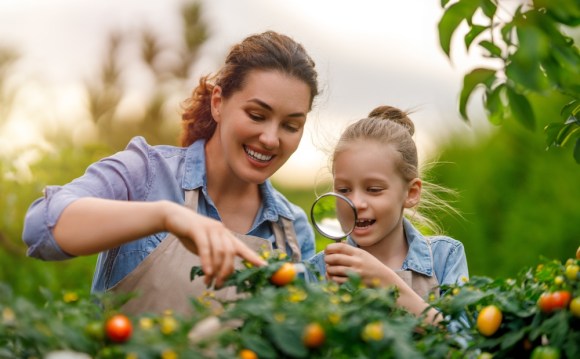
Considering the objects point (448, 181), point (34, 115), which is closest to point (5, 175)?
A: point (34, 115)

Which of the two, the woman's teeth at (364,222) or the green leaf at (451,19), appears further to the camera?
the woman's teeth at (364,222)

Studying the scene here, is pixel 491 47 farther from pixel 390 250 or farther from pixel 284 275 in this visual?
pixel 390 250

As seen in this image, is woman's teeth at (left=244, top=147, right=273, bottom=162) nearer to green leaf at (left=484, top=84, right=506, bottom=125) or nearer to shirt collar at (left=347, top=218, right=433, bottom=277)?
shirt collar at (left=347, top=218, right=433, bottom=277)

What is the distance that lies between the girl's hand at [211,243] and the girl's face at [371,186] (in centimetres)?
90

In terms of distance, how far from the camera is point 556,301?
1.58 m

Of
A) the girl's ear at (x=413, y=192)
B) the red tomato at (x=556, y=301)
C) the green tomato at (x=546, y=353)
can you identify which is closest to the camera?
the green tomato at (x=546, y=353)

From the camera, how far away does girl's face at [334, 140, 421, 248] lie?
2.43 meters

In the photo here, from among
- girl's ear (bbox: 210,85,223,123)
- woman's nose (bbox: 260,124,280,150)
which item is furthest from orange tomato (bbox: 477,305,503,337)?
girl's ear (bbox: 210,85,223,123)

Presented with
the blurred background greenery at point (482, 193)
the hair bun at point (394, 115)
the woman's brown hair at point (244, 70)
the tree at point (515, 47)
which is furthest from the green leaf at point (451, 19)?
the blurred background greenery at point (482, 193)

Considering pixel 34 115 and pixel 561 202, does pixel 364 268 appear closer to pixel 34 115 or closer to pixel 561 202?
pixel 561 202

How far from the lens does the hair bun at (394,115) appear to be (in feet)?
9.29

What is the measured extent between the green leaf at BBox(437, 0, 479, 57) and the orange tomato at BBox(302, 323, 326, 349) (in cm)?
60

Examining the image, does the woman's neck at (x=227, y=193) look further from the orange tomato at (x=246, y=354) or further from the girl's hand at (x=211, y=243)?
the orange tomato at (x=246, y=354)

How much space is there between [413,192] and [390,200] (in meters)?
0.20
